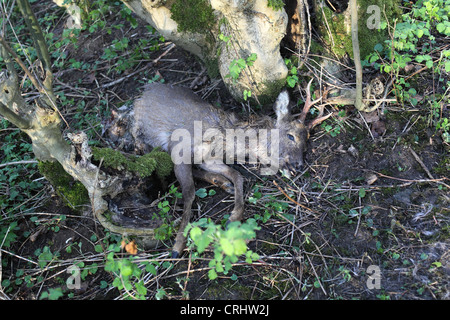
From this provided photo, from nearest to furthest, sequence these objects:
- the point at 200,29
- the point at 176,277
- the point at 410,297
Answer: the point at 410,297 → the point at 176,277 → the point at 200,29

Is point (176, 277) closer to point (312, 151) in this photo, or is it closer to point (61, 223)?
point (61, 223)

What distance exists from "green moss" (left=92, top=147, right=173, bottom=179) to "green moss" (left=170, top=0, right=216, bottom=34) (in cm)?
141

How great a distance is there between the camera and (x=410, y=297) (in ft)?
9.95

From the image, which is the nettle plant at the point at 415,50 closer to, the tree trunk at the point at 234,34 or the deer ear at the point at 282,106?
the deer ear at the point at 282,106

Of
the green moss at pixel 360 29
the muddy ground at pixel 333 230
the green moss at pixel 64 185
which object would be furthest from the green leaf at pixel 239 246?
the green moss at pixel 360 29

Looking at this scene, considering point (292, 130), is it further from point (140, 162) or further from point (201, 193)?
point (140, 162)

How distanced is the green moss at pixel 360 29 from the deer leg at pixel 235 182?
1.89 meters

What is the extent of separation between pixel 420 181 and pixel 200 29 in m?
2.76

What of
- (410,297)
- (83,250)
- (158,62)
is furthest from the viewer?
(158,62)

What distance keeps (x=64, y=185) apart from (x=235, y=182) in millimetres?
1654

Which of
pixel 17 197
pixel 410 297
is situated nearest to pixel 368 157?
pixel 410 297

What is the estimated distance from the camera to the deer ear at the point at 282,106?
15.1 feet

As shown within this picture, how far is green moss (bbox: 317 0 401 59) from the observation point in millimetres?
4613

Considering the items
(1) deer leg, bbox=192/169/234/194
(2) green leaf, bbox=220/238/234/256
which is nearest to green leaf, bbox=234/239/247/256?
(2) green leaf, bbox=220/238/234/256
